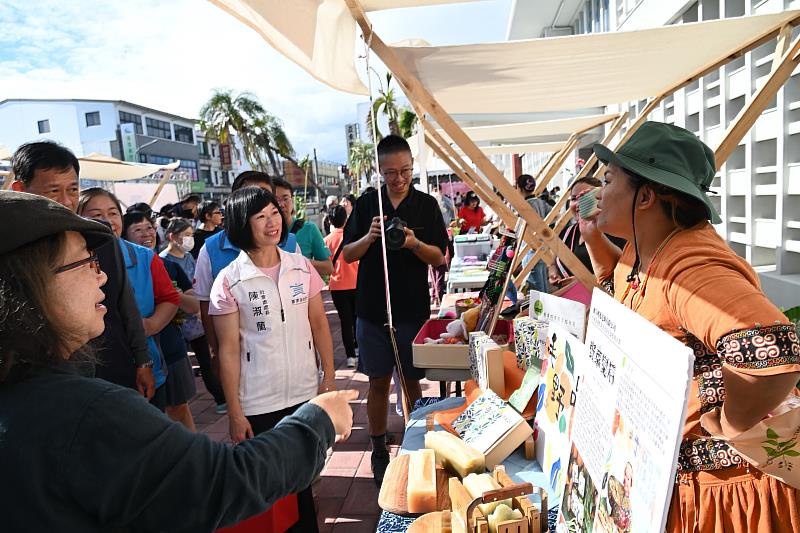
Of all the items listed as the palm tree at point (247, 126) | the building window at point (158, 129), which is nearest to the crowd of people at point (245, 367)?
the palm tree at point (247, 126)

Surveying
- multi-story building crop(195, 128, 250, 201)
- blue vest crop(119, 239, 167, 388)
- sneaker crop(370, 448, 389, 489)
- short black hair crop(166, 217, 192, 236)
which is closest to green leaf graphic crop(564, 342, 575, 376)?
sneaker crop(370, 448, 389, 489)

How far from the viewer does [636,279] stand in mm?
1482

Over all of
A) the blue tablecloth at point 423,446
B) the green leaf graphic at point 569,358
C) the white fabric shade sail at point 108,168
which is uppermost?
the white fabric shade sail at point 108,168

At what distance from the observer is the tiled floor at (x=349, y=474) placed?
2.80m

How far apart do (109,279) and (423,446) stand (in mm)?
1563

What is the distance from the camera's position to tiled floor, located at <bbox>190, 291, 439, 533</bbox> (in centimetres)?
280

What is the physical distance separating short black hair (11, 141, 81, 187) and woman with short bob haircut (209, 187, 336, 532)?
0.74 m

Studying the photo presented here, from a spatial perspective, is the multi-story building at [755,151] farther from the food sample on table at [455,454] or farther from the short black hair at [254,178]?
the short black hair at [254,178]

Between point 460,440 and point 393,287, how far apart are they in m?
1.42

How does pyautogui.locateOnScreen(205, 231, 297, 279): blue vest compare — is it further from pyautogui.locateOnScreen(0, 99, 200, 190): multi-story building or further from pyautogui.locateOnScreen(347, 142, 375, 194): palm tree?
pyautogui.locateOnScreen(347, 142, 375, 194): palm tree

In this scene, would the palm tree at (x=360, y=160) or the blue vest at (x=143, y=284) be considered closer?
the blue vest at (x=143, y=284)

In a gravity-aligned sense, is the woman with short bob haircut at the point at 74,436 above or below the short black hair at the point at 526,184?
below

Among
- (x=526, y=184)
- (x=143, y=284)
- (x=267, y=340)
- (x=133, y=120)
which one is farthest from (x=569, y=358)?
(x=133, y=120)

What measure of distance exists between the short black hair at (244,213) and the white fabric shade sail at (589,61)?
1.09 meters
